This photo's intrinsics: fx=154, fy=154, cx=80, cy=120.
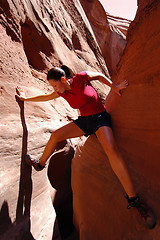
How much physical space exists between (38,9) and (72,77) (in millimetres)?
2871

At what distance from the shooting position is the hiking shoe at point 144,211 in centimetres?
123

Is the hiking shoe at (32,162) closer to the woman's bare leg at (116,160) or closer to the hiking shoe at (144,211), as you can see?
the woman's bare leg at (116,160)

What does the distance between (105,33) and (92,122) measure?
11.1 m

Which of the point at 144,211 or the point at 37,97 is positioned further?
the point at 37,97

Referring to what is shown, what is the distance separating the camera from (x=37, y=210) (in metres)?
1.85

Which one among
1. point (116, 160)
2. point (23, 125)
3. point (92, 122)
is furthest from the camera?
point (23, 125)

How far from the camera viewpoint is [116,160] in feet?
4.76

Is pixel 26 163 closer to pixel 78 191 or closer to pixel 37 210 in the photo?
pixel 37 210

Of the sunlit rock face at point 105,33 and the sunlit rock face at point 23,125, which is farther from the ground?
the sunlit rock face at point 105,33

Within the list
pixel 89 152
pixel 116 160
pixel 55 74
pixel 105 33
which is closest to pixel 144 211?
pixel 116 160

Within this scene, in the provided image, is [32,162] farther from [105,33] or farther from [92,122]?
[105,33]

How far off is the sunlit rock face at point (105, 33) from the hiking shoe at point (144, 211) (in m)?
10.4

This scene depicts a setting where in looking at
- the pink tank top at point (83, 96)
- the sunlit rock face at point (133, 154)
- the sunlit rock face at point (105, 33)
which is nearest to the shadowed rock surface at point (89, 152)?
the sunlit rock face at point (133, 154)

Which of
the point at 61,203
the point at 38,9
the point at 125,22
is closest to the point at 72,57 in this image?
the point at 38,9
